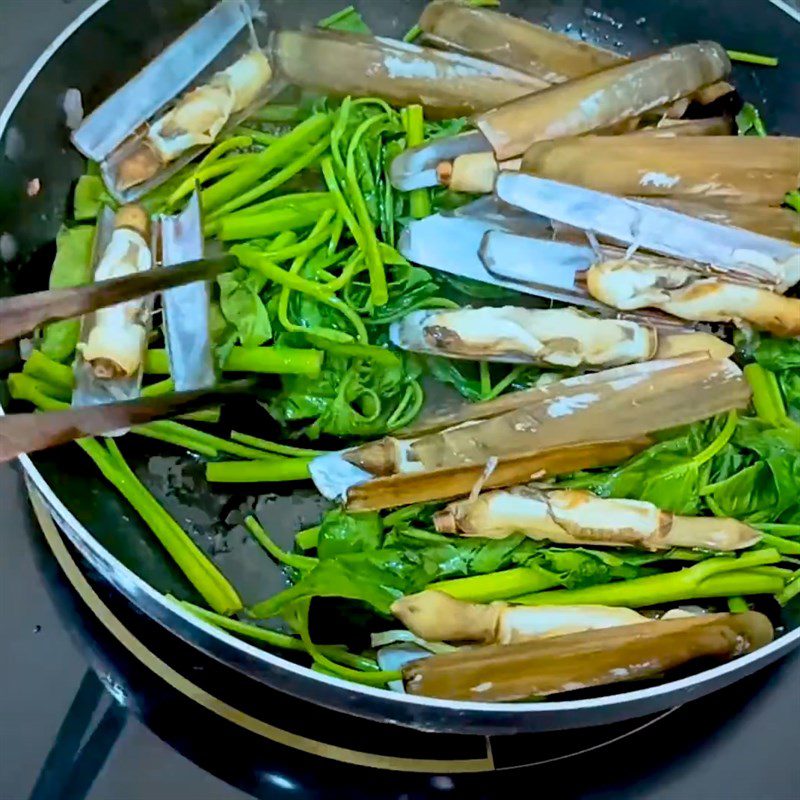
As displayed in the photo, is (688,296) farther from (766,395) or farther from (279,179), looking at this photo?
(279,179)

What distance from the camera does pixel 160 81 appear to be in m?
1.14

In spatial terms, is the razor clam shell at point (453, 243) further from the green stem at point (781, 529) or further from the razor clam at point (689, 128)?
the green stem at point (781, 529)

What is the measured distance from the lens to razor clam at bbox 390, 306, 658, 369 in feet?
3.34

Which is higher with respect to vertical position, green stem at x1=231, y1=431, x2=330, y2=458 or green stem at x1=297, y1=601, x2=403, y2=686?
green stem at x1=231, y1=431, x2=330, y2=458

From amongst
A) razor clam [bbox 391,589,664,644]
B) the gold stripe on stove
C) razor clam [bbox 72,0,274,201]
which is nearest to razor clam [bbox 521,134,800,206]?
razor clam [bbox 72,0,274,201]

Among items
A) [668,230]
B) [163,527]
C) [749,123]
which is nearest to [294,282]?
[163,527]

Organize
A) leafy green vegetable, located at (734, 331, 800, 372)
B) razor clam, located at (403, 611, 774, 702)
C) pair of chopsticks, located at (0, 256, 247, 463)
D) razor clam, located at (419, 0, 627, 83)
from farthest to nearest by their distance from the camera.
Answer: razor clam, located at (419, 0, 627, 83), leafy green vegetable, located at (734, 331, 800, 372), razor clam, located at (403, 611, 774, 702), pair of chopsticks, located at (0, 256, 247, 463)

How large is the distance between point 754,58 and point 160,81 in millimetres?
679

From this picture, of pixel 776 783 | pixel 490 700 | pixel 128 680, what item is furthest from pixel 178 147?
pixel 776 783

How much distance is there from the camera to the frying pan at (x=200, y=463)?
2.66 feet

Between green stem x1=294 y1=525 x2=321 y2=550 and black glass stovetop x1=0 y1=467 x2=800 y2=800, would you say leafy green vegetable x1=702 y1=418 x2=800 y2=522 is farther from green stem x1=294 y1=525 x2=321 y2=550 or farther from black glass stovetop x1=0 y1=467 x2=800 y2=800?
green stem x1=294 y1=525 x2=321 y2=550

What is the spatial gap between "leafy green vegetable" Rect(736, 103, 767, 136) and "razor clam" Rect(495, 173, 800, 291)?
25cm

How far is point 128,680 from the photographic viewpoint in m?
0.96

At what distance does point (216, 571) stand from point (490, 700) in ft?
0.92
